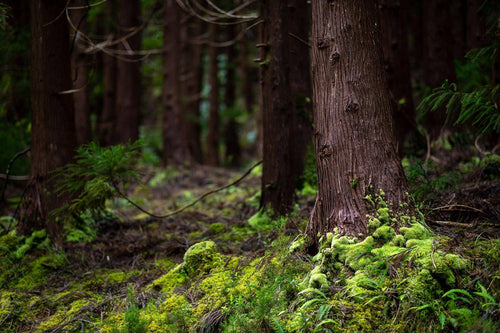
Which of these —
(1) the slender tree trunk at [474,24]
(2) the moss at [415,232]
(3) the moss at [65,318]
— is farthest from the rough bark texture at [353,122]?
(1) the slender tree trunk at [474,24]

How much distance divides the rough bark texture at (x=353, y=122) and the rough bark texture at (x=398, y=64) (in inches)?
149

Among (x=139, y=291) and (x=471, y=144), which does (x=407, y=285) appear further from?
(x=471, y=144)

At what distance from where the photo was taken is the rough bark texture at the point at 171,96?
1227cm

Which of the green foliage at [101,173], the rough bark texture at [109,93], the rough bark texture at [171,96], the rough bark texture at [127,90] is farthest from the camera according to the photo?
the rough bark texture at [109,93]

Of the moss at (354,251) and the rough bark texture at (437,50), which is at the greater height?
the rough bark texture at (437,50)

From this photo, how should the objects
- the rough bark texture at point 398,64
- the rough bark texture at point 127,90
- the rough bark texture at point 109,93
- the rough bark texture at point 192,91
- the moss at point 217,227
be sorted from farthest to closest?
1. the rough bark texture at point 192,91
2. the rough bark texture at point 109,93
3. the rough bark texture at point 127,90
4. the rough bark texture at point 398,64
5. the moss at point 217,227

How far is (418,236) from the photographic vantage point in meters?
3.17

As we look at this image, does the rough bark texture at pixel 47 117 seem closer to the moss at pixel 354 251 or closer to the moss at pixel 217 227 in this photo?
the moss at pixel 217 227

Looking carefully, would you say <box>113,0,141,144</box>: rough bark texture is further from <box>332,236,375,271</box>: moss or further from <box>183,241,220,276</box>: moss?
<box>332,236,375,271</box>: moss

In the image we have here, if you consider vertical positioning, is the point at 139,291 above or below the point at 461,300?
below

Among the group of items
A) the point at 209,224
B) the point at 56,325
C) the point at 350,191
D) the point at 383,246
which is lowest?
the point at 56,325

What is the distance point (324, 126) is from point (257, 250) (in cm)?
145

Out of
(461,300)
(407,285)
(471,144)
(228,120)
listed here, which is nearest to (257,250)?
(407,285)

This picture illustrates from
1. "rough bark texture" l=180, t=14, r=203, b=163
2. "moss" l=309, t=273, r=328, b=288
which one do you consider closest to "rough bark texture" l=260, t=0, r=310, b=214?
"moss" l=309, t=273, r=328, b=288
